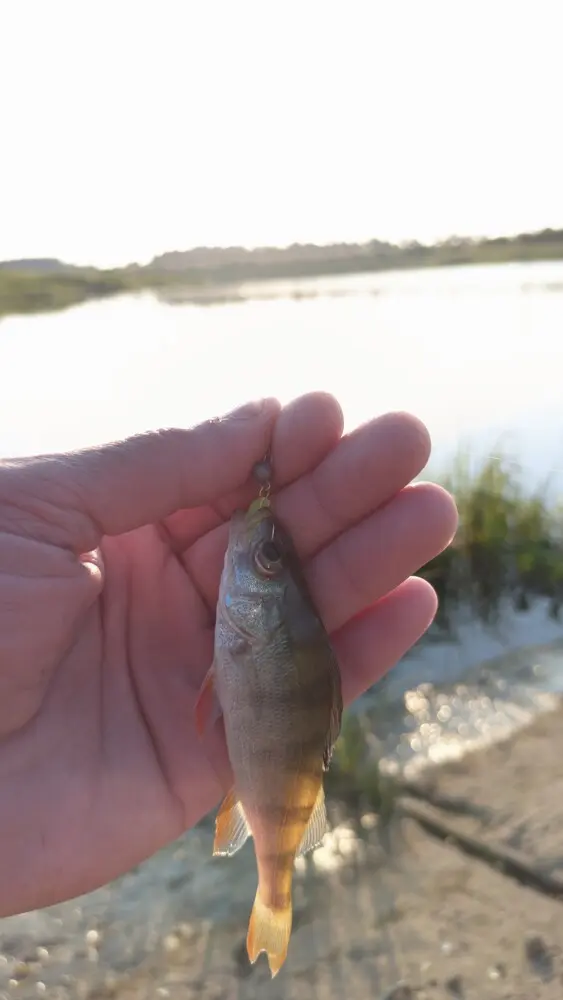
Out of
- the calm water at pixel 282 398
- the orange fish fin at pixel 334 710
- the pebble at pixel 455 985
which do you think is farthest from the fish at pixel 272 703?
the calm water at pixel 282 398

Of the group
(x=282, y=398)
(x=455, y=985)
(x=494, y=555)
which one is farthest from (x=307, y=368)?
(x=455, y=985)

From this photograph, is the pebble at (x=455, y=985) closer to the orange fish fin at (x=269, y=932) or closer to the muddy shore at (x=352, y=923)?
the muddy shore at (x=352, y=923)

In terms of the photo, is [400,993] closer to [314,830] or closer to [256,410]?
[314,830]

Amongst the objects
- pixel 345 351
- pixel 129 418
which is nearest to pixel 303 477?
pixel 129 418

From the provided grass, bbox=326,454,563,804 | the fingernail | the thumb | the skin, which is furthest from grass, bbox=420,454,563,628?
the thumb

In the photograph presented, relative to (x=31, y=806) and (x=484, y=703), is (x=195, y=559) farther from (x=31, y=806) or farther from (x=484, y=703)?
(x=484, y=703)

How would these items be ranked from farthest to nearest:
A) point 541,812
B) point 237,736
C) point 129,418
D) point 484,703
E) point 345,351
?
point 345,351
point 129,418
point 484,703
point 541,812
point 237,736
